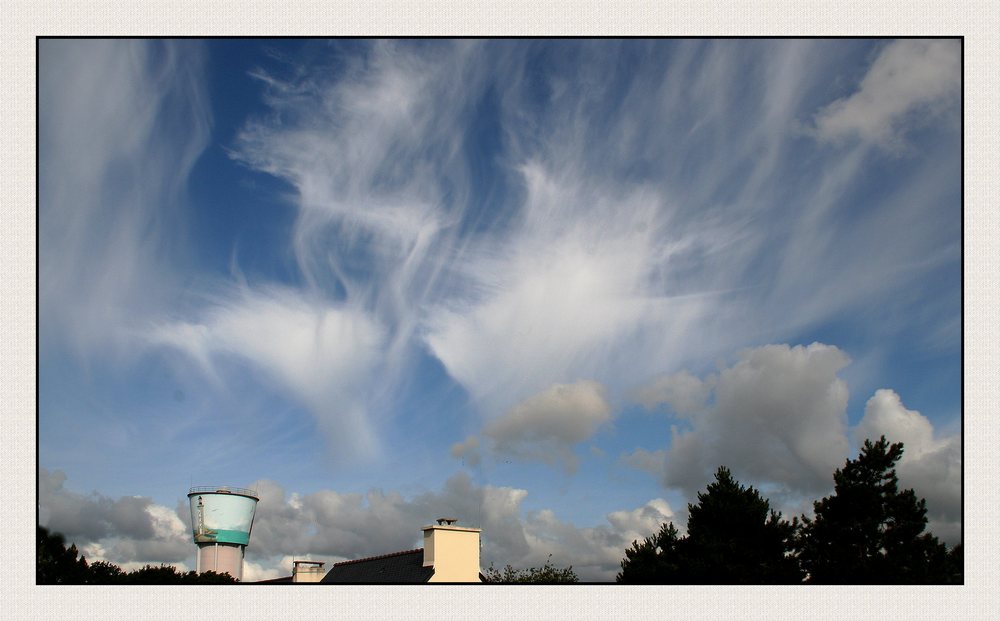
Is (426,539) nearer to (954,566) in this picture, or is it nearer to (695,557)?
(695,557)

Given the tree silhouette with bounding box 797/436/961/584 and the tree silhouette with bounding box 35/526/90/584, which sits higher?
the tree silhouette with bounding box 797/436/961/584

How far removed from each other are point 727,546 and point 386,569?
2217cm

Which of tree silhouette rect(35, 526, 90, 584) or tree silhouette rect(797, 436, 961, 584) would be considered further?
tree silhouette rect(35, 526, 90, 584)

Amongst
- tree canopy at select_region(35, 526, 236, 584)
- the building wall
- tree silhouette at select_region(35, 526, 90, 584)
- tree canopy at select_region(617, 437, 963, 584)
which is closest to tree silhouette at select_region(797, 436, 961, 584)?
tree canopy at select_region(617, 437, 963, 584)

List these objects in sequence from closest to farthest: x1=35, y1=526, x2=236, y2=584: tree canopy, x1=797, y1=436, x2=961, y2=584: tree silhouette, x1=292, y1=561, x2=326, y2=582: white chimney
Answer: x1=797, y1=436, x2=961, y2=584: tree silhouette
x1=35, y1=526, x2=236, y2=584: tree canopy
x1=292, y1=561, x2=326, y2=582: white chimney

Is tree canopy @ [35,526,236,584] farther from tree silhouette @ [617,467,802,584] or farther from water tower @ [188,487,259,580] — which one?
tree silhouette @ [617,467,802,584]

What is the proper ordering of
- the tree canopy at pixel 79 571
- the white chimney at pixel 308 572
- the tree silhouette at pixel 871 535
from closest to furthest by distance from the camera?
the tree silhouette at pixel 871 535 < the tree canopy at pixel 79 571 < the white chimney at pixel 308 572

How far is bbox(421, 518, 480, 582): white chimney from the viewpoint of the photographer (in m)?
47.1

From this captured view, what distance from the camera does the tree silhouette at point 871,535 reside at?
38.2m

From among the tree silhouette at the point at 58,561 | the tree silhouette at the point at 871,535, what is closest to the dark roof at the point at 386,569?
the tree silhouette at the point at 58,561

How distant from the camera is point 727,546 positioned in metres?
44.3

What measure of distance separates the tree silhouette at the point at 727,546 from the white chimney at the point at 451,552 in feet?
33.3

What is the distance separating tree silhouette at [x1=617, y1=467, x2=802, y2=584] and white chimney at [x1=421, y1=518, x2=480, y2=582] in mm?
10151

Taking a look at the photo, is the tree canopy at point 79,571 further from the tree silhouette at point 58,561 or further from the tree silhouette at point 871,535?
the tree silhouette at point 871,535
